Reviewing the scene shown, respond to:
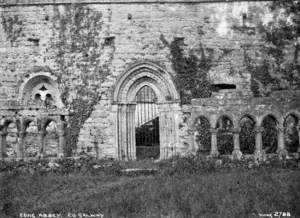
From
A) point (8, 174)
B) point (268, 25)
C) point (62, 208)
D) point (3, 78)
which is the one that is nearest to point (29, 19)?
point (3, 78)

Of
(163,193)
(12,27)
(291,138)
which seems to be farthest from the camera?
(12,27)

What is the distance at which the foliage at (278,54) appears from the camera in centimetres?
1563

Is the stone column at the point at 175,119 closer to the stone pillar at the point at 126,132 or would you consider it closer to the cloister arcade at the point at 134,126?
the cloister arcade at the point at 134,126

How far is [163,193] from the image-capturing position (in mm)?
8297

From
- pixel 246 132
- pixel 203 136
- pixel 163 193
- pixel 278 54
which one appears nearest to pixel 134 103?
pixel 203 136

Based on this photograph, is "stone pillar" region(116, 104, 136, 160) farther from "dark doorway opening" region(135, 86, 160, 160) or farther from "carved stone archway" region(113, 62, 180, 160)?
"dark doorway opening" region(135, 86, 160, 160)

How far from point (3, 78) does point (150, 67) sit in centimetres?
522

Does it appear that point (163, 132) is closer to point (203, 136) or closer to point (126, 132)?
point (126, 132)

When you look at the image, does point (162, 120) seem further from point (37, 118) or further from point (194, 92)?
point (37, 118)

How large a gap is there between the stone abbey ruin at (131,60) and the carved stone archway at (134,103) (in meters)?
0.03

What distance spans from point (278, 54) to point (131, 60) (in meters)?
5.18

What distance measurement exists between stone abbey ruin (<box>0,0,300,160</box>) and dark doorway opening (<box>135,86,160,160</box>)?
158 centimetres

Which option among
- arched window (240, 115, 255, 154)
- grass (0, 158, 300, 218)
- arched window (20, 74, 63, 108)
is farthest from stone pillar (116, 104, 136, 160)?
grass (0, 158, 300, 218)

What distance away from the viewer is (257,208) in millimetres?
A: 7141
